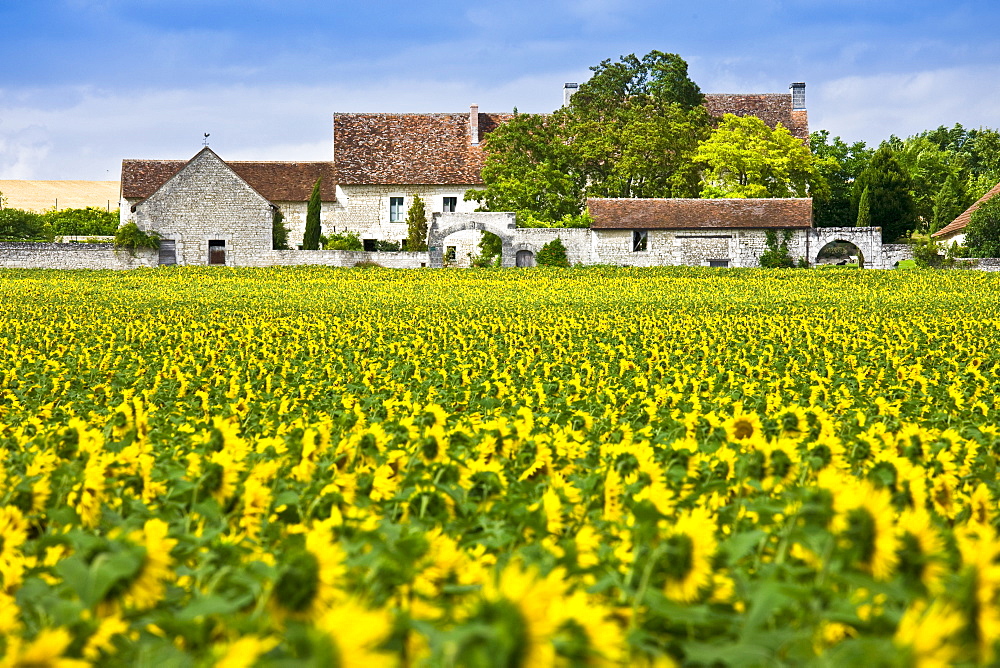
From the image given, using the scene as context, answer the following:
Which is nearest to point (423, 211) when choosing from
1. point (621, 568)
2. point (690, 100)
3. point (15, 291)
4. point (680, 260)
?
point (680, 260)

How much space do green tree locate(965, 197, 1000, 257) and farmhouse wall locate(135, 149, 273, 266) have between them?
101 feet

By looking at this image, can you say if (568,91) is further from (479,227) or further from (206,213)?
(206,213)

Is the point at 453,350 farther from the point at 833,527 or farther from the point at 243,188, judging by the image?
the point at 243,188

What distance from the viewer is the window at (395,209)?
5578cm

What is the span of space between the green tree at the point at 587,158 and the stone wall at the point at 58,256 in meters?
18.8

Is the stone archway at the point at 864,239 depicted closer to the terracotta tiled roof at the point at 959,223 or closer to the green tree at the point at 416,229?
the terracotta tiled roof at the point at 959,223

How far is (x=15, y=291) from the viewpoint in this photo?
29375mm

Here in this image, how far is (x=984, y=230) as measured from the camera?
4462 centimetres

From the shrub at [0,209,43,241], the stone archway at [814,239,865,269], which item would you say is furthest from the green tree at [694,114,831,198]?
the shrub at [0,209,43,241]

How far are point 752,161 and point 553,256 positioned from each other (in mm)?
13316

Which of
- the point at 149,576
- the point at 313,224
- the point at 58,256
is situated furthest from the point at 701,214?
the point at 149,576

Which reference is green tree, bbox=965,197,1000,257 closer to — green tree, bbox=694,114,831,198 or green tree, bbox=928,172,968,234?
green tree, bbox=694,114,831,198

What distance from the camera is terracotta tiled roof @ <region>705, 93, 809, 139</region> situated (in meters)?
59.8

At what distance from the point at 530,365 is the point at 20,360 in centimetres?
561
